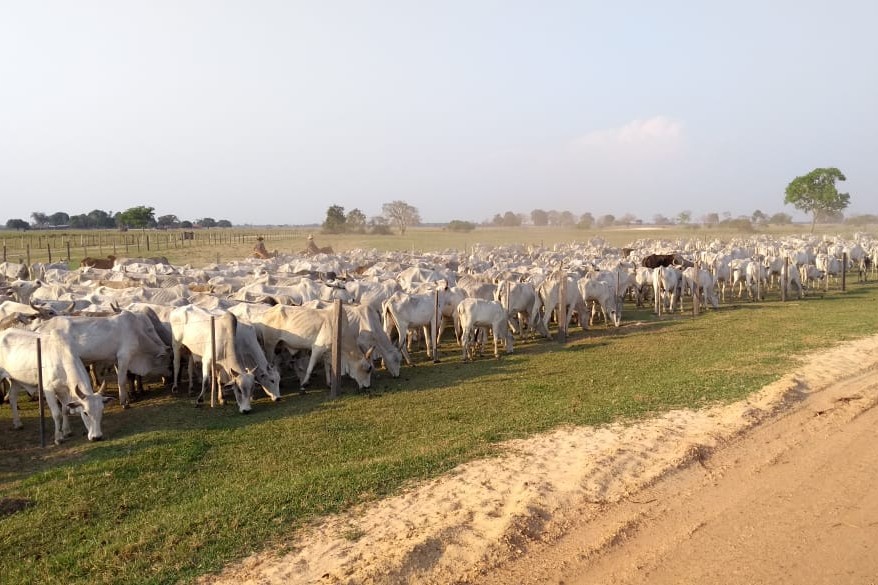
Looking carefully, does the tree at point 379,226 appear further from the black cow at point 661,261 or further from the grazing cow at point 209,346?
the grazing cow at point 209,346

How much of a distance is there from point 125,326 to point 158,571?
7.93 meters

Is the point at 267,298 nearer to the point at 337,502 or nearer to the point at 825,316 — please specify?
the point at 337,502

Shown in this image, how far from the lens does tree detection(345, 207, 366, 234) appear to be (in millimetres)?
106531

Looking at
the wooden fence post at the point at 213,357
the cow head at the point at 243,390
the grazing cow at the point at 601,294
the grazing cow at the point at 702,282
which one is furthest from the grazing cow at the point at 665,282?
the wooden fence post at the point at 213,357

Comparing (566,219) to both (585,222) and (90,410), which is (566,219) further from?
(90,410)

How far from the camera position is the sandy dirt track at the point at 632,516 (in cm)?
621

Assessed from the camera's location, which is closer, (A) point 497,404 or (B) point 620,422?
(B) point 620,422

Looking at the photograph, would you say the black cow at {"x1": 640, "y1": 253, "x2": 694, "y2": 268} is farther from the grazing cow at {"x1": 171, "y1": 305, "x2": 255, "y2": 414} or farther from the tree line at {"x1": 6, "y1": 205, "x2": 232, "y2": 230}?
the tree line at {"x1": 6, "y1": 205, "x2": 232, "y2": 230}

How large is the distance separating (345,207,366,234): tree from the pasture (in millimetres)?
90557

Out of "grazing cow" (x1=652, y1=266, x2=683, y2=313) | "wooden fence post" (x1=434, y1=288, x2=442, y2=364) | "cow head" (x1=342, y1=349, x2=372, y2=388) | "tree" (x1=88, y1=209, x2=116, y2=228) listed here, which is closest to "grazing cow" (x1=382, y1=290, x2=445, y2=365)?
"wooden fence post" (x1=434, y1=288, x2=442, y2=364)

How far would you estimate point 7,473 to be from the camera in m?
9.26

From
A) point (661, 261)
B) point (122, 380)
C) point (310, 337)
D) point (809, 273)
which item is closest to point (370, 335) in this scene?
point (310, 337)

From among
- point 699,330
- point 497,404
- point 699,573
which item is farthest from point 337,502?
point 699,330

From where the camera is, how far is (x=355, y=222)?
10769 centimetres
